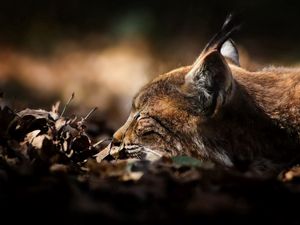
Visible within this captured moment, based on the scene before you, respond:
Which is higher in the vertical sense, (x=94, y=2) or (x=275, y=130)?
(x=94, y=2)

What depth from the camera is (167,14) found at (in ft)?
45.2

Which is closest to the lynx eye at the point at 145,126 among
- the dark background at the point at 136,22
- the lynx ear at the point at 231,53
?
the lynx ear at the point at 231,53

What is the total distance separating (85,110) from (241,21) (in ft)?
19.1

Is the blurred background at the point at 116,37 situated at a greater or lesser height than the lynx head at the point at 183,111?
greater

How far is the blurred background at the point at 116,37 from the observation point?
41.1ft

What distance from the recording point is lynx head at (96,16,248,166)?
17.0 feet

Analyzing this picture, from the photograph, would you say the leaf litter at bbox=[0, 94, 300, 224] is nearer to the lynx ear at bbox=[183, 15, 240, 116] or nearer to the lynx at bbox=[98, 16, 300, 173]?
the lynx at bbox=[98, 16, 300, 173]

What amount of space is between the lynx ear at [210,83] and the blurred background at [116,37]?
22.3 ft

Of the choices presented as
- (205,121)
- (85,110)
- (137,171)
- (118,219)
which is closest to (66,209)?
(118,219)

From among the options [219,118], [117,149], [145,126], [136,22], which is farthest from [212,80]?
[136,22]

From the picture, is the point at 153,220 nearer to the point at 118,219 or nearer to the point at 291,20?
the point at 118,219

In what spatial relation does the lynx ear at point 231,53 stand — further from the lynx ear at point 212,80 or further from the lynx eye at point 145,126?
the lynx eye at point 145,126

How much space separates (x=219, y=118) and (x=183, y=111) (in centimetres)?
33

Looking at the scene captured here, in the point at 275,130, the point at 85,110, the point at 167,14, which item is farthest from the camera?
the point at 167,14
